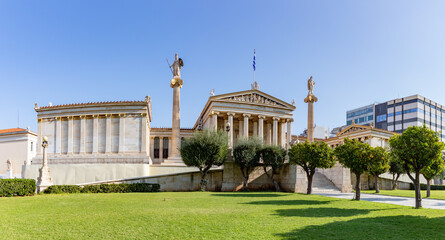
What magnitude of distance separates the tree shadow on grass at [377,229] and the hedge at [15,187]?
21.7m

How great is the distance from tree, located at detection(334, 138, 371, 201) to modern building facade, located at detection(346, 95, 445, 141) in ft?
267

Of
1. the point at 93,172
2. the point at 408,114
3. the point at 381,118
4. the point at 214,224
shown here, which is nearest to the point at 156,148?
the point at 93,172

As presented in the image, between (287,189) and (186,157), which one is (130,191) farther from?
(287,189)

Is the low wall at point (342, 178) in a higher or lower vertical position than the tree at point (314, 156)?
lower

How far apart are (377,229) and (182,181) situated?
22.3 metres

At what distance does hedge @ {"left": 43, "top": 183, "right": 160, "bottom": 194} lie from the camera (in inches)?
1012

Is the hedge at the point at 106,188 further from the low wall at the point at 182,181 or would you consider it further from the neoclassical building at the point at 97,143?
the neoclassical building at the point at 97,143

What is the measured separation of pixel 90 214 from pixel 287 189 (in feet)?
67.2

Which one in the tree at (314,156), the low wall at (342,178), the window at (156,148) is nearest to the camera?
the tree at (314,156)

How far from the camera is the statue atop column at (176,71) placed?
42.4 meters

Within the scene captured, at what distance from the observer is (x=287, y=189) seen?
29.6m

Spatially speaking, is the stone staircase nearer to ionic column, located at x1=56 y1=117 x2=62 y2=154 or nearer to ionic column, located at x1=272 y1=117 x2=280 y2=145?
ionic column, located at x1=272 y1=117 x2=280 y2=145

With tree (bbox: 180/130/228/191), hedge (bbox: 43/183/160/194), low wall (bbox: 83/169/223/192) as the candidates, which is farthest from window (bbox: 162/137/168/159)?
hedge (bbox: 43/183/160/194)

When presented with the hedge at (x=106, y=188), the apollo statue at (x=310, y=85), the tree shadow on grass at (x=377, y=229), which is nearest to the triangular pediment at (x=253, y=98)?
the apollo statue at (x=310, y=85)
